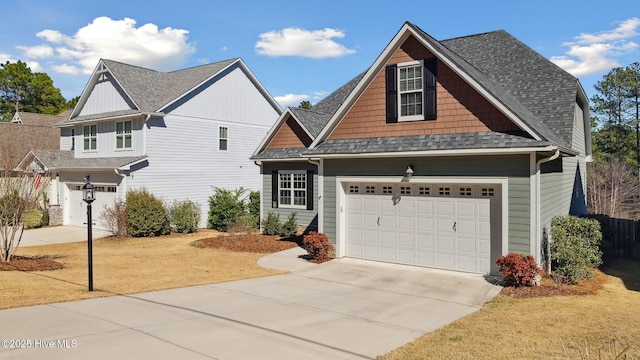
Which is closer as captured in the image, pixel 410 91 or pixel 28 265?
pixel 410 91

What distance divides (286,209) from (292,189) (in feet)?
3.26

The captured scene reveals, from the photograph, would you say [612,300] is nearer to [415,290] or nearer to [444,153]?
[415,290]

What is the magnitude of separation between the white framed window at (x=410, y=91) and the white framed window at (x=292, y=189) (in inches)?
301

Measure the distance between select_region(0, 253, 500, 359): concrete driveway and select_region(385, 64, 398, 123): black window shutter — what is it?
5.01 metres

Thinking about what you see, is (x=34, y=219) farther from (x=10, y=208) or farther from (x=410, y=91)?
(x=410, y=91)

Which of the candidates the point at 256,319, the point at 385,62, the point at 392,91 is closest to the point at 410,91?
the point at 392,91

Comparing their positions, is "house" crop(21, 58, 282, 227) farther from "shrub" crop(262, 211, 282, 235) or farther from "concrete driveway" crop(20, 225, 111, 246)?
"shrub" crop(262, 211, 282, 235)

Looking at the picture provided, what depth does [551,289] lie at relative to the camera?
35.6 feet

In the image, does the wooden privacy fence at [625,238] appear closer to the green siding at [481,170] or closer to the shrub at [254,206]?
the green siding at [481,170]

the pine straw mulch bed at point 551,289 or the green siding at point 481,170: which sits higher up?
the green siding at point 481,170

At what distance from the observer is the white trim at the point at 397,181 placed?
11.7 metres

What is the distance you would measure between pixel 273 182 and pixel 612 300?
14.5 meters

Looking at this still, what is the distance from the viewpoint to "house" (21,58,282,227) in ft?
78.4

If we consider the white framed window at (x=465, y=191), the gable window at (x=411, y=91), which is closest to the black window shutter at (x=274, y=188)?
the gable window at (x=411, y=91)
